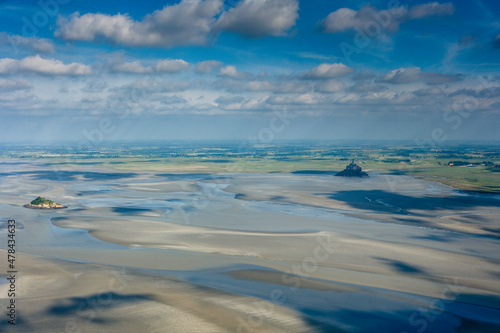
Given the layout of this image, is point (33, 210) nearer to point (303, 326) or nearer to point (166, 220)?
point (166, 220)

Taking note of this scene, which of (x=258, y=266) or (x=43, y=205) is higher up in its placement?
(x=43, y=205)

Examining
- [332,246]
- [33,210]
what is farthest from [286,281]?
[33,210]

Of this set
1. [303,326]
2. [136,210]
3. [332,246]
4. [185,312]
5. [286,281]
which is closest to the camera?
[303,326]

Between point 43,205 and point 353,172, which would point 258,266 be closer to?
point 43,205

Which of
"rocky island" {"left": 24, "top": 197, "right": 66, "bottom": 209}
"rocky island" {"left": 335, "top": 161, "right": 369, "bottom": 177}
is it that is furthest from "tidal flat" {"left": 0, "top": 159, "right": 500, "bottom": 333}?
"rocky island" {"left": 335, "top": 161, "right": 369, "bottom": 177}

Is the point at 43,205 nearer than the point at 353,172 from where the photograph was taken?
Yes

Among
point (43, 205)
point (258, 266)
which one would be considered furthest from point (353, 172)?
point (258, 266)

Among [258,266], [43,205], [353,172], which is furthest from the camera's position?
[353,172]

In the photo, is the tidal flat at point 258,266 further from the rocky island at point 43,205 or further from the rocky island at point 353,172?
the rocky island at point 353,172
